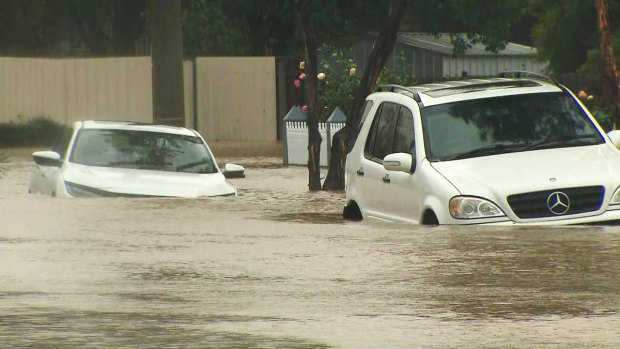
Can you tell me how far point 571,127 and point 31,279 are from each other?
524cm

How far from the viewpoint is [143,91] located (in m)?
39.8

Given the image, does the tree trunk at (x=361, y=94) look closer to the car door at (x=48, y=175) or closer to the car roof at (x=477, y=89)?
the car door at (x=48, y=175)

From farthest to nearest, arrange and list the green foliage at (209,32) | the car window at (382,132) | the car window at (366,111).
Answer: the green foliage at (209,32), the car window at (366,111), the car window at (382,132)

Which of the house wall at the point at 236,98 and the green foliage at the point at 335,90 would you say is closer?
the green foliage at the point at 335,90

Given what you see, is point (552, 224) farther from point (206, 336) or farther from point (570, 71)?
point (570, 71)

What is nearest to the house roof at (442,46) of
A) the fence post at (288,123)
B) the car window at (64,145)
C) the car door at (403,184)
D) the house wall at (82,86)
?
the house wall at (82,86)

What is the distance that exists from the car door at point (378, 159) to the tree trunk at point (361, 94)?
8563mm

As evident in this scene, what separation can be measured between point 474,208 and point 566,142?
1424 mm

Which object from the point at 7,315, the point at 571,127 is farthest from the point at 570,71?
the point at 7,315

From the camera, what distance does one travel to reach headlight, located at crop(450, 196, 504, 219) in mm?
12398

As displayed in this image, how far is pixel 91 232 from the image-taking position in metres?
13.7

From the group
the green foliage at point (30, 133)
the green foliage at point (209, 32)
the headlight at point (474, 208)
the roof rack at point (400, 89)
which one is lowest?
the green foliage at point (30, 133)

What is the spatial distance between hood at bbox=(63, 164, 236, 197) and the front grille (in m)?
6.36

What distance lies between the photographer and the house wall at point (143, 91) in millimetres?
39469
